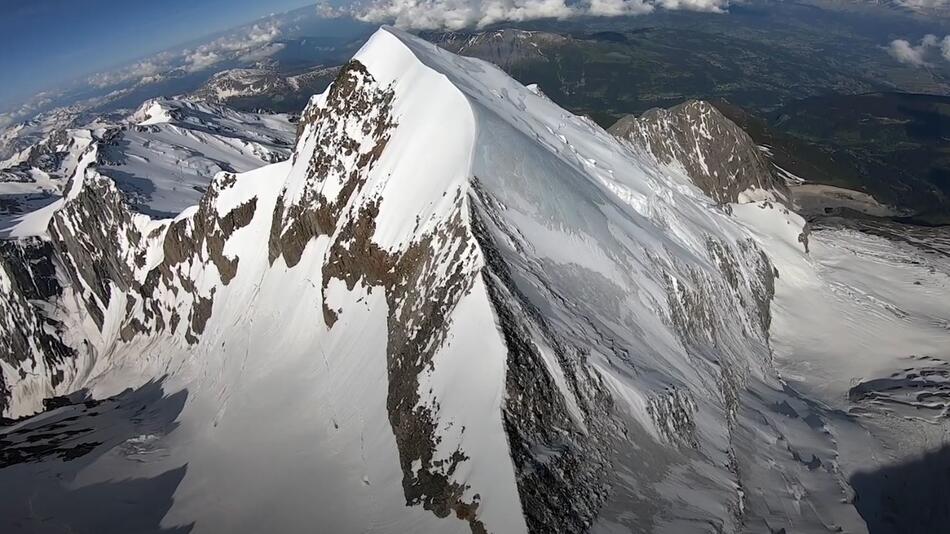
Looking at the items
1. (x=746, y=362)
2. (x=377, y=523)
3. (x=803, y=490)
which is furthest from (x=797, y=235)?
(x=377, y=523)

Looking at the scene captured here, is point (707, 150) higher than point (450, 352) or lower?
lower

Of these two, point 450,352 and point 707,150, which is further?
point 707,150

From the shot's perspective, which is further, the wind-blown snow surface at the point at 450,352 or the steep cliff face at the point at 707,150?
the steep cliff face at the point at 707,150

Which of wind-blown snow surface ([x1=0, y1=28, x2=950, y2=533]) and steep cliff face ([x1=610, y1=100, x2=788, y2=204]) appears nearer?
wind-blown snow surface ([x1=0, y1=28, x2=950, y2=533])

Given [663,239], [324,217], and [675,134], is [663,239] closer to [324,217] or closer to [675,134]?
[324,217]
